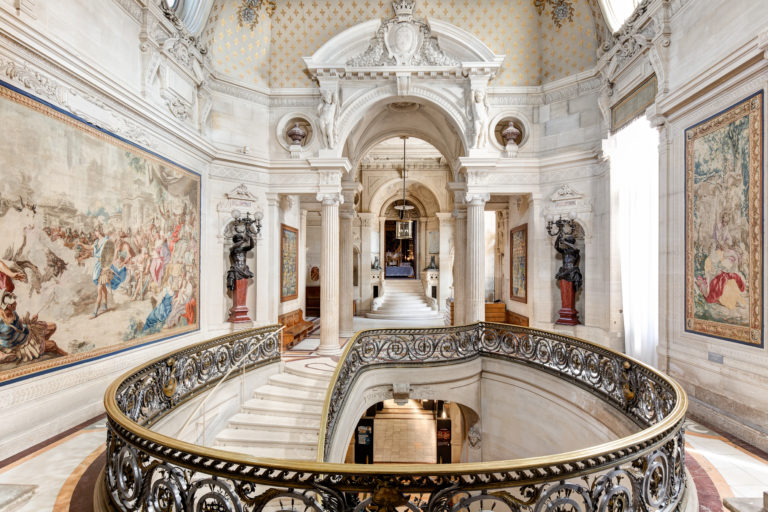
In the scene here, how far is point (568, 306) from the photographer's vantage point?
7863 mm

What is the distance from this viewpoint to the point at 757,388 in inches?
157

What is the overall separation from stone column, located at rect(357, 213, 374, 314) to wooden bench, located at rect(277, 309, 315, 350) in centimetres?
479

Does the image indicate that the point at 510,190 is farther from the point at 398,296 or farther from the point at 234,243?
the point at 398,296

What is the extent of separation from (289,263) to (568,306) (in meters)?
6.77

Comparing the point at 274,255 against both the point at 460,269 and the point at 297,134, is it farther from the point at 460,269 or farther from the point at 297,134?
the point at 460,269

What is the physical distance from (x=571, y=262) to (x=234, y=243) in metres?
7.17

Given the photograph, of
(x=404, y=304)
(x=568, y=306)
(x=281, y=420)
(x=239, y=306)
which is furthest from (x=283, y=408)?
(x=404, y=304)

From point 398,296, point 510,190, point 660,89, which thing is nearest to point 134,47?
point 510,190

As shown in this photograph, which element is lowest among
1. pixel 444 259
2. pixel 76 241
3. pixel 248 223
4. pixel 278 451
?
pixel 278 451

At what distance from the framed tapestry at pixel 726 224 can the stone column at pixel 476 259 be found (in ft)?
12.3

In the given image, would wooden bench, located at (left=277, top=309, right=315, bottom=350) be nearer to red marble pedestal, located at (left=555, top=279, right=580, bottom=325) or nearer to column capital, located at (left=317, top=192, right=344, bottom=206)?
column capital, located at (left=317, top=192, right=344, bottom=206)

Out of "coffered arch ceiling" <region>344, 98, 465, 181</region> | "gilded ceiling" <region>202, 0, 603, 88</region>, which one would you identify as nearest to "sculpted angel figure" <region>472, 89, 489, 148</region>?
"gilded ceiling" <region>202, 0, 603, 88</region>

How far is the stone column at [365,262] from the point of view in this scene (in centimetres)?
1557

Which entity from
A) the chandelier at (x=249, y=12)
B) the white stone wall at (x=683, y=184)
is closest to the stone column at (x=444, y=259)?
the chandelier at (x=249, y=12)
